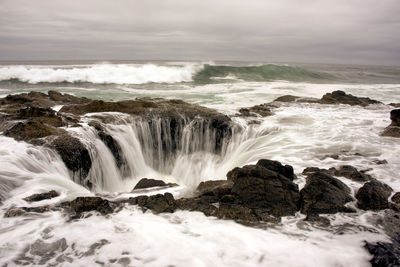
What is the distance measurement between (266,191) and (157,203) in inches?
63.4

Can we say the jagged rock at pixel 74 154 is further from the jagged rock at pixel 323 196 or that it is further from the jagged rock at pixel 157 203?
the jagged rock at pixel 323 196

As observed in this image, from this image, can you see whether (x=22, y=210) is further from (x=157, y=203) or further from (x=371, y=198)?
(x=371, y=198)

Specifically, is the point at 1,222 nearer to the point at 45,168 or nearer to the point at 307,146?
the point at 45,168

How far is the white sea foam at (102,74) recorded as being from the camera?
3084 centimetres

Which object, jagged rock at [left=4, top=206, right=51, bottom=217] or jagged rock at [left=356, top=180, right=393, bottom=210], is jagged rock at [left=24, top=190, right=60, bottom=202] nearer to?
jagged rock at [left=4, top=206, right=51, bottom=217]

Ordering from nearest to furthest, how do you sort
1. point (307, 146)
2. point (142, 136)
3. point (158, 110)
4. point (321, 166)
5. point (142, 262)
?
point (142, 262), point (321, 166), point (307, 146), point (142, 136), point (158, 110)

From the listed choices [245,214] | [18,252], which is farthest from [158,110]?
[18,252]

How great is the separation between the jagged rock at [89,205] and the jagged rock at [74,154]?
1.73 meters

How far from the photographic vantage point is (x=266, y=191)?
170 inches

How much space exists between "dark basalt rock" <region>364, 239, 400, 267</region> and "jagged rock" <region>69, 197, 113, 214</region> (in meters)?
3.28

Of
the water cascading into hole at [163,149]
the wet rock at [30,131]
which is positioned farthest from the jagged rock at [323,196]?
the wet rock at [30,131]

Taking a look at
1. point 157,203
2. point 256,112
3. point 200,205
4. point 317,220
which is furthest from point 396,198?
point 256,112

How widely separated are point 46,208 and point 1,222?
21.3 inches

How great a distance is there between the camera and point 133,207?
4.33m
